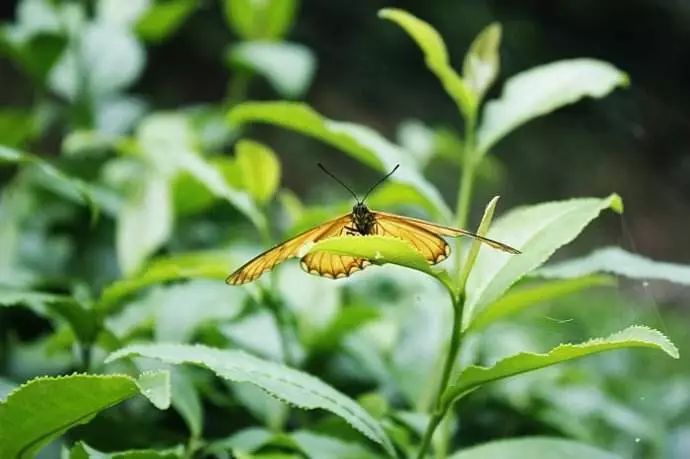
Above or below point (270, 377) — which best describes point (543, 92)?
above

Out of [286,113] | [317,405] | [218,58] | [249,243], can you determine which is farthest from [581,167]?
A: [317,405]

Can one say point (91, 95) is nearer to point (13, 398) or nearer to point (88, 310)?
point (88, 310)

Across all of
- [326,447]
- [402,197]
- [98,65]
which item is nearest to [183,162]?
[402,197]

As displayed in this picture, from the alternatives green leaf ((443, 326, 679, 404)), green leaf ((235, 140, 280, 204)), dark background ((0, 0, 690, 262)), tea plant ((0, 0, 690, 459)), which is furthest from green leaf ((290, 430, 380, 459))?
dark background ((0, 0, 690, 262))

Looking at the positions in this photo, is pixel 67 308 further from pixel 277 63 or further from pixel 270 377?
pixel 277 63

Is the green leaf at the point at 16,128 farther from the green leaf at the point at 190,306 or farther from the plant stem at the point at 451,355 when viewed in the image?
the plant stem at the point at 451,355
